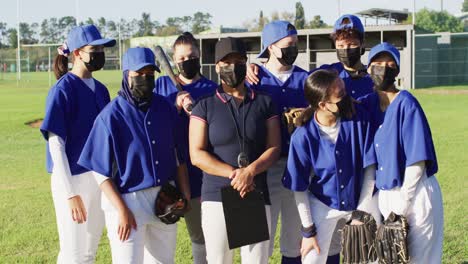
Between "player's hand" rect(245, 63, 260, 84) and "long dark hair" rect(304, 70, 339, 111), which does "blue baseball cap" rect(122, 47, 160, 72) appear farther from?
"long dark hair" rect(304, 70, 339, 111)

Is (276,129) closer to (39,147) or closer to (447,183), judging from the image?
(447,183)

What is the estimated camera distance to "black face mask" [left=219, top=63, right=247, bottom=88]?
4.61 metres

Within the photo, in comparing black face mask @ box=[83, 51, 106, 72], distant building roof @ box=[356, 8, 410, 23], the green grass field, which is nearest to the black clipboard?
black face mask @ box=[83, 51, 106, 72]

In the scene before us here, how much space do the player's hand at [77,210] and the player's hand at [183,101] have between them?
1039 mm

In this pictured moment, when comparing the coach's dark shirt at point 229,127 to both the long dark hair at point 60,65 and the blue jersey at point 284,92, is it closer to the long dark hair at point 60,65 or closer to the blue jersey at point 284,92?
the blue jersey at point 284,92

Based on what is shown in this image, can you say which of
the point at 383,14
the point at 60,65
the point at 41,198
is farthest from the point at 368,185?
the point at 383,14

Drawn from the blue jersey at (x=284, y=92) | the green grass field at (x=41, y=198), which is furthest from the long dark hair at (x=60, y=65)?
the green grass field at (x=41, y=198)

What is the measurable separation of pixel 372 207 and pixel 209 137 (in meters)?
1.26

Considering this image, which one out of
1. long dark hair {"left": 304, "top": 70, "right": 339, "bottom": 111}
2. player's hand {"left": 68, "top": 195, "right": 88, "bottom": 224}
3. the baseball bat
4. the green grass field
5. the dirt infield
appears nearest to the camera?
long dark hair {"left": 304, "top": 70, "right": 339, "bottom": 111}

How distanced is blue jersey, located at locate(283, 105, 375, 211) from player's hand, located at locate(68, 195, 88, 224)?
4.89ft

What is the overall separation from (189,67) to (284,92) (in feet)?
2.63

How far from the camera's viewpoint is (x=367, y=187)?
15.1ft

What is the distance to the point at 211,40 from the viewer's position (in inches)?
1810

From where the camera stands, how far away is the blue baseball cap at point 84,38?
495 cm
